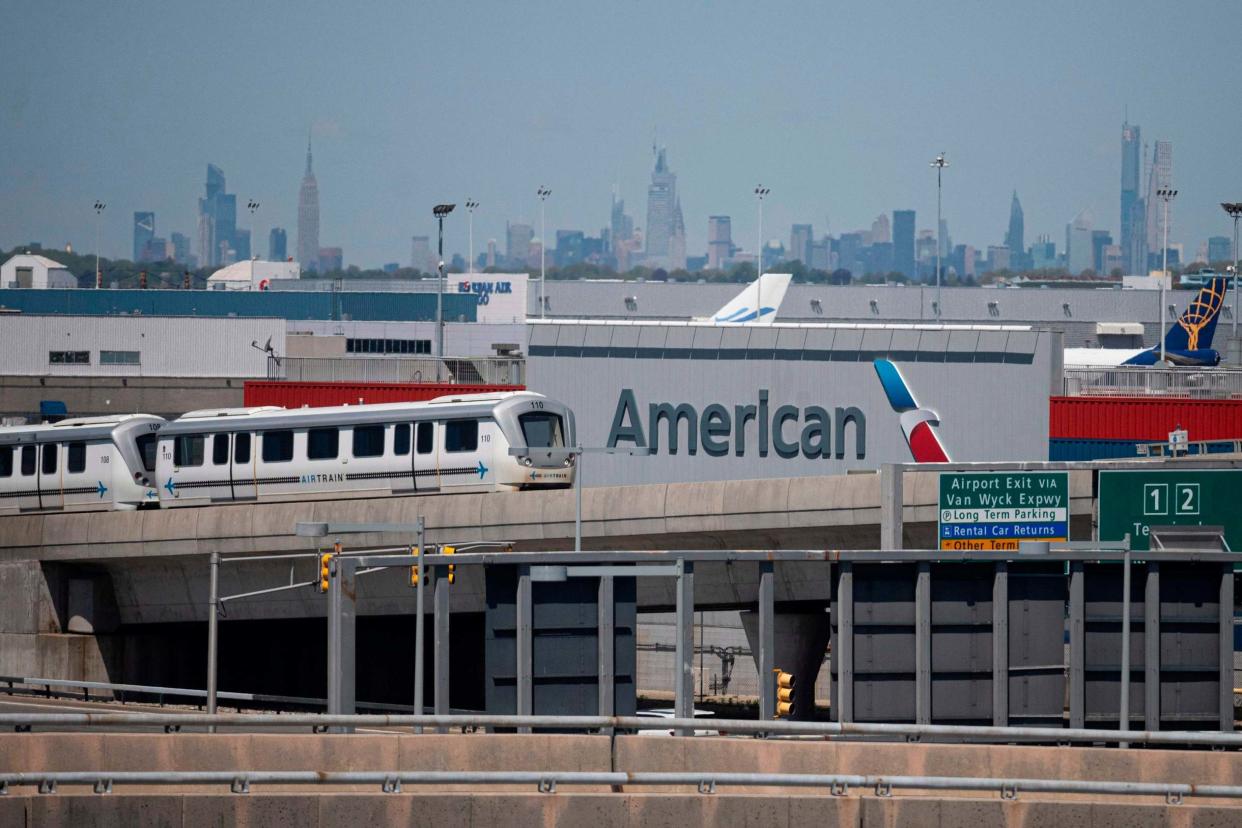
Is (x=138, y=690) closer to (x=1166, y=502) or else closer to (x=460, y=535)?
(x=460, y=535)

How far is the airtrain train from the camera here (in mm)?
38375

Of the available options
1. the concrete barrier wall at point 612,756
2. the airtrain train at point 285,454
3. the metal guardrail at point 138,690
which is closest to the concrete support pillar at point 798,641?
the airtrain train at point 285,454

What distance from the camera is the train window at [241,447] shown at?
40500 millimetres

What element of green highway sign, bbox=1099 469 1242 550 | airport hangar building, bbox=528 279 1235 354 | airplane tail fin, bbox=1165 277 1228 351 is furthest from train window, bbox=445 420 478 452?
airport hangar building, bbox=528 279 1235 354

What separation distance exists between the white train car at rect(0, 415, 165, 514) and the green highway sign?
2387cm

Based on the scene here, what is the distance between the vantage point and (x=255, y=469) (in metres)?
40.3

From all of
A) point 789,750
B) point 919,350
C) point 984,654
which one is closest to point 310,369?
point 919,350

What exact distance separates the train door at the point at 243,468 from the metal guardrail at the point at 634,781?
81.9ft

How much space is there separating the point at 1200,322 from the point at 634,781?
301ft

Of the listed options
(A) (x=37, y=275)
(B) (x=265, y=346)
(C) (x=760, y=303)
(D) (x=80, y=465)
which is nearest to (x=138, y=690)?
(D) (x=80, y=465)

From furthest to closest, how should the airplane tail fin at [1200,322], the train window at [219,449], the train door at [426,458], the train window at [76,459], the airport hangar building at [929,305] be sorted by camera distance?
1. the airport hangar building at [929,305]
2. the airplane tail fin at [1200,322]
3. the train window at [76,459]
4. the train window at [219,449]
5. the train door at [426,458]

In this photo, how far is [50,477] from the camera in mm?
42312

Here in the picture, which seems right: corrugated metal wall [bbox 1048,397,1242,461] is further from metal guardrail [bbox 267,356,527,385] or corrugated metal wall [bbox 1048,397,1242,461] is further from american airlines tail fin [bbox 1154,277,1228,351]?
american airlines tail fin [bbox 1154,277,1228,351]

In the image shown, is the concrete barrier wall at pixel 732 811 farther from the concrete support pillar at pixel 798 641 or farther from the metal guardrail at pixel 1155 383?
the metal guardrail at pixel 1155 383
